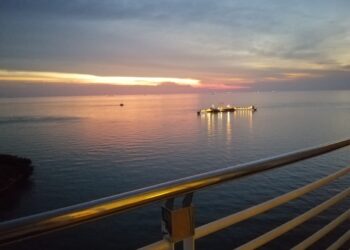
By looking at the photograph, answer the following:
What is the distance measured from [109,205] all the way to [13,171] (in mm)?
44249

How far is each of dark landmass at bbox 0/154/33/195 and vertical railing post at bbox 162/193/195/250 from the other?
1553 inches

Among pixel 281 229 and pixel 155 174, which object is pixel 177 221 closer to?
pixel 281 229

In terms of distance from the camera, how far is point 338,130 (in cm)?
6694

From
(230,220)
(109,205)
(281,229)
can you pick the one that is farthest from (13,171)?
(109,205)

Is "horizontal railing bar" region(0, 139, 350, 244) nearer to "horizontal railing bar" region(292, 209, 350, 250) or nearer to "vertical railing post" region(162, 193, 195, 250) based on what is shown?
"vertical railing post" region(162, 193, 195, 250)

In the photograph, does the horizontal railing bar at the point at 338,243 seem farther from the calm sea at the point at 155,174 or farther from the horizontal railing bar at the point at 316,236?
the calm sea at the point at 155,174

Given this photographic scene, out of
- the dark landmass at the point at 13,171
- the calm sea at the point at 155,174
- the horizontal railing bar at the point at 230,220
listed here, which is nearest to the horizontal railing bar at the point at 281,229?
the horizontal railing bar at the point at 230,220

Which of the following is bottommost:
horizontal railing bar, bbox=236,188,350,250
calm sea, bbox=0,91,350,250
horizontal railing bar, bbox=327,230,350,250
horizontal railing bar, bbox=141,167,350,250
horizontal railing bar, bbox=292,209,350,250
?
Answer: calm sea, bbox=0,91,350,250

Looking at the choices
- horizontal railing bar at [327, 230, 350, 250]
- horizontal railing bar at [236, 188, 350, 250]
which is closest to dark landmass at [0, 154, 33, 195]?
horizontal railing bar at [327, 230, 350, 250]

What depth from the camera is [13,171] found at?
131 feet

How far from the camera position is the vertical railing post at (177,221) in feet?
3.65

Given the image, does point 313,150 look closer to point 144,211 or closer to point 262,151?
point 144,211

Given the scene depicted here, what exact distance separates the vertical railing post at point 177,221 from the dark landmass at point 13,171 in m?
39.4

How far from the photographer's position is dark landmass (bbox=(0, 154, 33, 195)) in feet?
122
